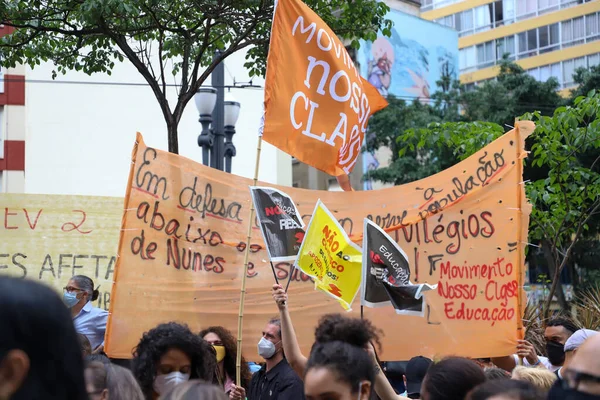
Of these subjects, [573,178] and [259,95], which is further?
[259,95]

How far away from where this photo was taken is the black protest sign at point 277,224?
6.46 m

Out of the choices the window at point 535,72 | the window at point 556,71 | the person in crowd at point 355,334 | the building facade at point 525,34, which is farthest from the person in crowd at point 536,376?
the window at point 535,72

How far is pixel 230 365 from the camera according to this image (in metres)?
6.64

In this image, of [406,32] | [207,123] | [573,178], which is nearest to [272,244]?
[207,123]

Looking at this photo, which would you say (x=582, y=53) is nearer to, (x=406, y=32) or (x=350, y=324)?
(x=406, y=32)

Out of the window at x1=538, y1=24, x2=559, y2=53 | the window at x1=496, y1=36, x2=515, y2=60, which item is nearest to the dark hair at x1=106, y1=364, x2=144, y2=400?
the window at x1=538, y1=24, x2=559, y2=53

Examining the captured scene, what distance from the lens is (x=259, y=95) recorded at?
1131 inches

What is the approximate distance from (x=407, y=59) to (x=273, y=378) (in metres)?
39.0

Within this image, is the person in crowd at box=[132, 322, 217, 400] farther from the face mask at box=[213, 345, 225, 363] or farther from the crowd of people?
the face mask at box=[213, 345, 225, 363]

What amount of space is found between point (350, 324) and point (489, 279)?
2.77 meters

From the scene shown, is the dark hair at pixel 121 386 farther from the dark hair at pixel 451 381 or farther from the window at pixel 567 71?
the window at pixel 567 71

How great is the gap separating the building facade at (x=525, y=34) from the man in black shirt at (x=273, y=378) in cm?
3838

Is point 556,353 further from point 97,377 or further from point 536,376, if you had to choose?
point 97,377

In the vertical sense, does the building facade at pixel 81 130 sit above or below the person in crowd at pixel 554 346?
above
